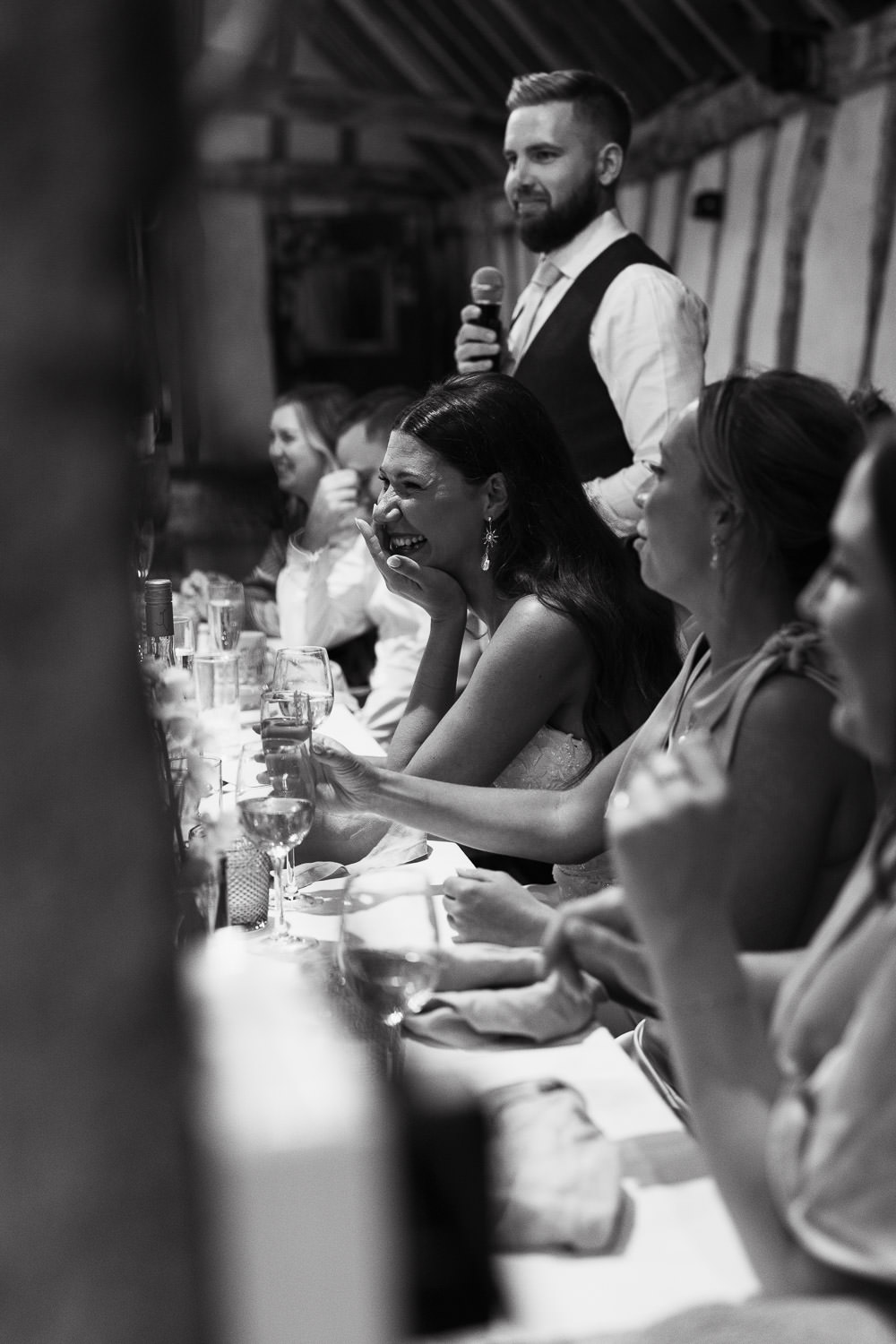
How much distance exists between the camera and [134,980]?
59 centimetres

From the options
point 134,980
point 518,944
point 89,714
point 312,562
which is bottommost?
point 312,562

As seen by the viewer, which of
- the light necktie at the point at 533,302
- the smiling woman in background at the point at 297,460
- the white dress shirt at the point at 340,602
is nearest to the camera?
the light necktie at the point at 533,302

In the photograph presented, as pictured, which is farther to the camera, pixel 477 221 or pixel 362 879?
pixel 477 221

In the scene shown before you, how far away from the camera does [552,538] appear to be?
2488 mm

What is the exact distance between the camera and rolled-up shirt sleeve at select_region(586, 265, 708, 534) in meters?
3.09

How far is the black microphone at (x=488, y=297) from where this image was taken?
3.26 meters

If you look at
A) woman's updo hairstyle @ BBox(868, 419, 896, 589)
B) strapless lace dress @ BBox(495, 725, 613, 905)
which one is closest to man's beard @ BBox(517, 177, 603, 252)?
strapless lace dress @ BBox(495, 725, 613, 905)

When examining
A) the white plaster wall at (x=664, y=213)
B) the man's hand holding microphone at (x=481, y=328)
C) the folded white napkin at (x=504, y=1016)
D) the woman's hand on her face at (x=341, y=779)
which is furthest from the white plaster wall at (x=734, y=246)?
the folded white napkin at (x=504, y=1016)

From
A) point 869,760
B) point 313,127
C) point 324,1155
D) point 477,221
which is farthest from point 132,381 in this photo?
point 313,127

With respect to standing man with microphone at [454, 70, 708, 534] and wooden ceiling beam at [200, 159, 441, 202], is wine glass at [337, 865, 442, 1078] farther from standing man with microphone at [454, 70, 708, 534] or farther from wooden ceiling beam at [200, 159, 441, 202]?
wooden ceiling beam at [200, 159, 441, 202]

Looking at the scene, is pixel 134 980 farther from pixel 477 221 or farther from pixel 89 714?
pixel 477 221

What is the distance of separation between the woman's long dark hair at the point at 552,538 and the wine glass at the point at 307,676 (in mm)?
371

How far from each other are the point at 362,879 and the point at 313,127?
1078 centimetres

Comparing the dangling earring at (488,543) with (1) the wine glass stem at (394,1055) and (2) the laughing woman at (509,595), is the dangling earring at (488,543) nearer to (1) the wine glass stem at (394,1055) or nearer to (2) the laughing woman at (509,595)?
(2) the laughing woman at (509,595)
